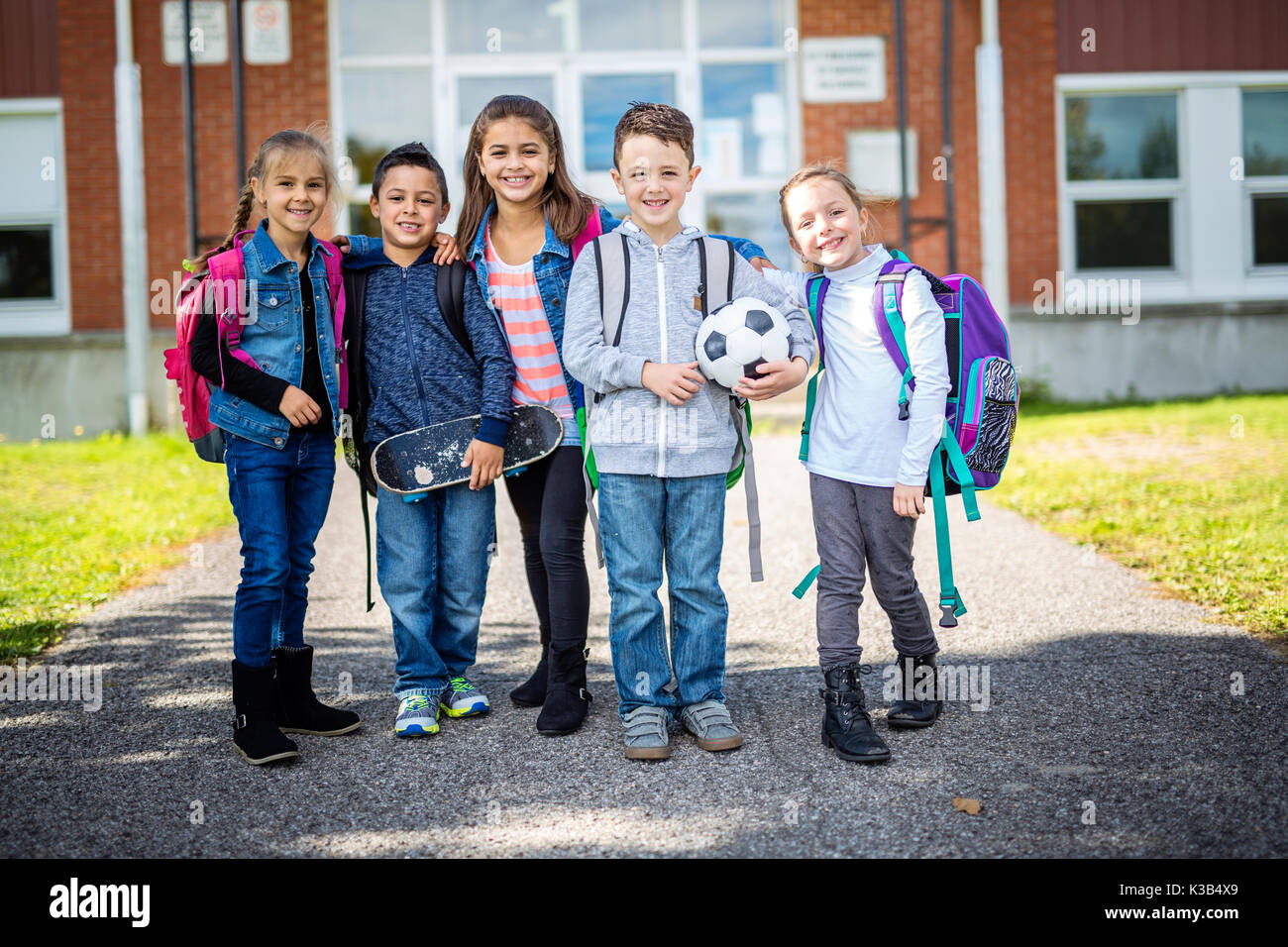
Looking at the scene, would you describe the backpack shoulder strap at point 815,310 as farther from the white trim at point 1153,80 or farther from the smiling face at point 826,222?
the white trim at point 1153,80

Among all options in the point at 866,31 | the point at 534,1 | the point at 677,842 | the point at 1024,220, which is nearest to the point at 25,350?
the point at 534,1

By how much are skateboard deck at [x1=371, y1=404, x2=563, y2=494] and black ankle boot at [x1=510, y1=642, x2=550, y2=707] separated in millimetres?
700

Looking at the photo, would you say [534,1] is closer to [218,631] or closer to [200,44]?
[200,44]

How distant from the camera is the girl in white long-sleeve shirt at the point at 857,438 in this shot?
3250 mm

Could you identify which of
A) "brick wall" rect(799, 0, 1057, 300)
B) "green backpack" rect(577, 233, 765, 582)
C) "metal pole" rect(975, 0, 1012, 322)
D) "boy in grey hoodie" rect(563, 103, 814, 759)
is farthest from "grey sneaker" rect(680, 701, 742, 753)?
"metal pole" rect(975, 0, 1012, 322)

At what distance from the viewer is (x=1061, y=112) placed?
1173 cm

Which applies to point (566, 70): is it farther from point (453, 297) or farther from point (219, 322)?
point (219, 322)

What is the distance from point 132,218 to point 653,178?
9.13m

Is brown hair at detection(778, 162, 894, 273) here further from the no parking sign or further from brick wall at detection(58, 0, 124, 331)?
brick wall at detection(58, 0, 124, 331)

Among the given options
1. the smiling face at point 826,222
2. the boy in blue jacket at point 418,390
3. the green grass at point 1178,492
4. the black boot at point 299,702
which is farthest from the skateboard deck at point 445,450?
the green grass at point 1178,492

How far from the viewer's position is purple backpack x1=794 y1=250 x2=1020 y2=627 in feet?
10.9

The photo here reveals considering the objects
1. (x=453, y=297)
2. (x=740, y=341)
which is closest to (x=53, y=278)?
(x=453, y=297)

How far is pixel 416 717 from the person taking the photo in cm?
349
